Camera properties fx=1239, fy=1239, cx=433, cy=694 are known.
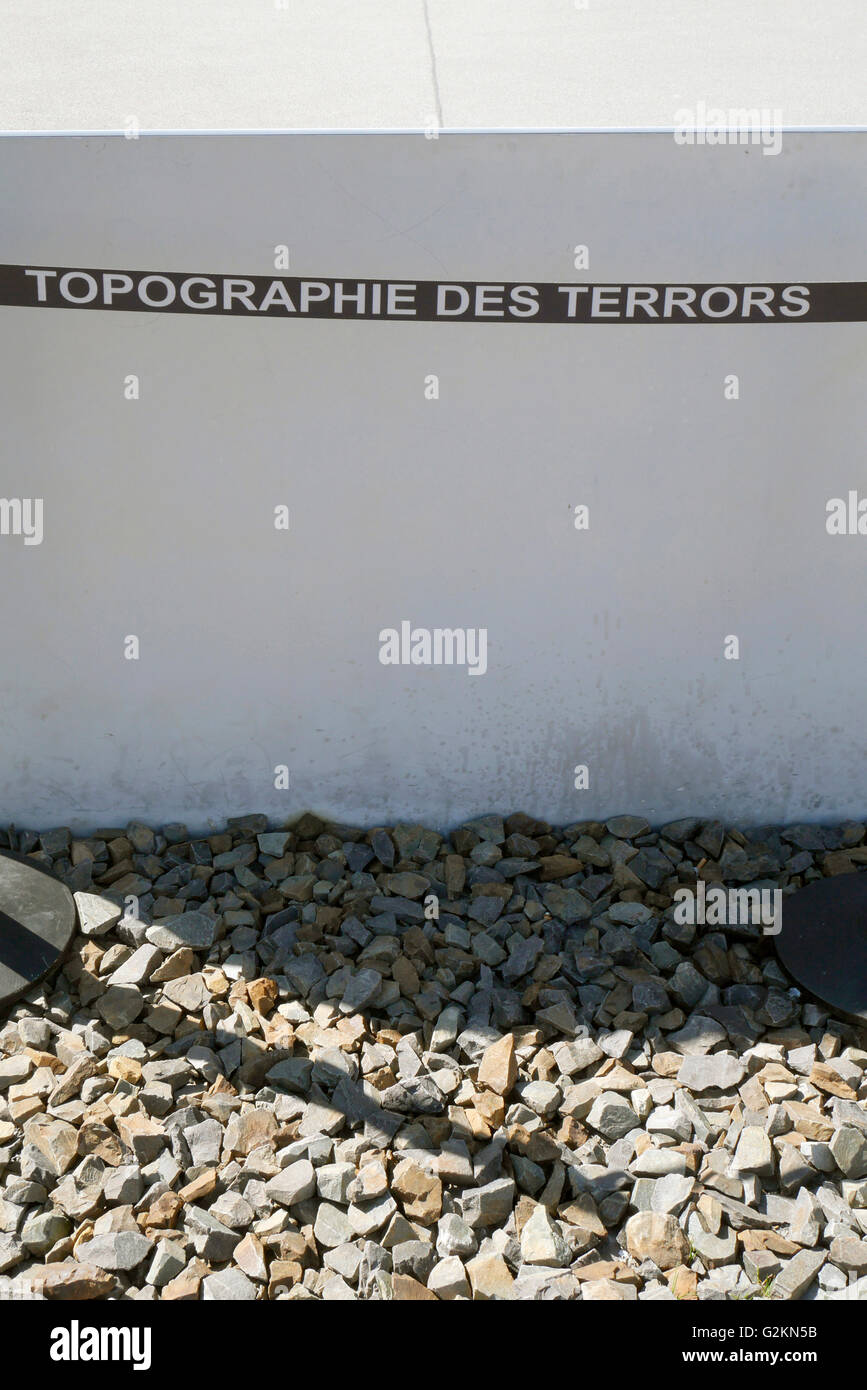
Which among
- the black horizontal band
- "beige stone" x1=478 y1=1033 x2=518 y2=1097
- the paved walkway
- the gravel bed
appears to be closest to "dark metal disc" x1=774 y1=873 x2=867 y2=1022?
the gravel bed

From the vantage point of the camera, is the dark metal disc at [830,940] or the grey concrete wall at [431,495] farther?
the dark metal disc at [830,940]

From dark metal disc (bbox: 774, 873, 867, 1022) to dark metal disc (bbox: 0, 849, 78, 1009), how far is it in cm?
223

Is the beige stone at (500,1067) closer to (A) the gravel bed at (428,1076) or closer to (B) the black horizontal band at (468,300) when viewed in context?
(A) the gravel bed at (428,1076)

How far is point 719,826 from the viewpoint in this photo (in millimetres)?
4395

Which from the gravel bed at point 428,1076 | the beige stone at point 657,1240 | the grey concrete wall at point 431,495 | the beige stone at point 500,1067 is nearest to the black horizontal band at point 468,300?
the grey concrete wall at point 431,495

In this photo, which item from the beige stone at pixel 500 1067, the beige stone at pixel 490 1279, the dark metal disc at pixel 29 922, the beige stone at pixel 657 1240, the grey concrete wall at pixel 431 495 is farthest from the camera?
the dark metal disc at pixel 29 922

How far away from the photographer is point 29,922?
384cm

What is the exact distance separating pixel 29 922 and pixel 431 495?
1833mm

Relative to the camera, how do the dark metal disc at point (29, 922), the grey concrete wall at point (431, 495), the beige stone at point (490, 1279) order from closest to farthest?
the beige stone at point (490, 1279) < the grey concrete wall at point (431, 495) < the dark metal disc at point (29, 922)

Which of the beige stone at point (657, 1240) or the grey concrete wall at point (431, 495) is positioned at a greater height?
the grey concrete wall at point (431, 495)

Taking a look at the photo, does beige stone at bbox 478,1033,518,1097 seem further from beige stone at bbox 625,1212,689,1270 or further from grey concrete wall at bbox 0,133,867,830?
grey concrete wall at bbox 0,133,867,830

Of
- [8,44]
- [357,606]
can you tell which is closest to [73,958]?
[357,606]

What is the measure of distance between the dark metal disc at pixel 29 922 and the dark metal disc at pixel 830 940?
7.33ft

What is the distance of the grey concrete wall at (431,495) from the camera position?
3.51 m
